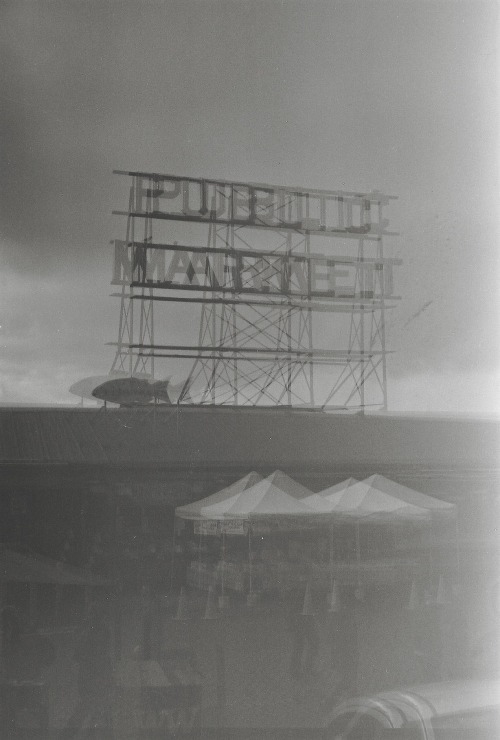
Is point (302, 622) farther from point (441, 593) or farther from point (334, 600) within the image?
point (441, 593)

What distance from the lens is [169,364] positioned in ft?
9.82

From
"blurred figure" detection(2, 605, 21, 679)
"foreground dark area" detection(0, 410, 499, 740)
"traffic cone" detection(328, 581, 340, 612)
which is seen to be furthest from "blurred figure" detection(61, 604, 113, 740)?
"traffic cone" detection(328, 581, 340, 612)

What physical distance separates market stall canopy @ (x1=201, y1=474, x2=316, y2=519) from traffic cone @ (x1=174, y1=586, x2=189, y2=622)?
34 centimetres

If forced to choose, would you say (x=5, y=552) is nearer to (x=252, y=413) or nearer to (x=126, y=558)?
(x=126, y=558)

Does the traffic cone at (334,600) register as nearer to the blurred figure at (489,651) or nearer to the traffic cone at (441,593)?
the traffic cone at (441,593)

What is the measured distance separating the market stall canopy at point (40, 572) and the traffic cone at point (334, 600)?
1.00 metres

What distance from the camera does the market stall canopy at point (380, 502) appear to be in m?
2.97

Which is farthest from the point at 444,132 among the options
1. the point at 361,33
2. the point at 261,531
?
the point at 261,531

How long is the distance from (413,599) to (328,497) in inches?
23.4

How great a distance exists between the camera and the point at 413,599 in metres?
2.93

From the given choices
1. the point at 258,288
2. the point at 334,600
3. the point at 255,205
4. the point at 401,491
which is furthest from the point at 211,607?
the point at 255,205

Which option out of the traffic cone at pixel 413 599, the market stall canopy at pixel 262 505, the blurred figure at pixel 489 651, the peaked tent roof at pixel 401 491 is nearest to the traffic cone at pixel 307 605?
the market stall canopy at pixel 262 505

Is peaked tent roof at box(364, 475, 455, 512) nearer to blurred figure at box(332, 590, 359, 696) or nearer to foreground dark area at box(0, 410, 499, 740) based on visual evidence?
foreground dark area at box(0, 410, 499, 740)

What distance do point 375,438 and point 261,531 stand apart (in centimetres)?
70
